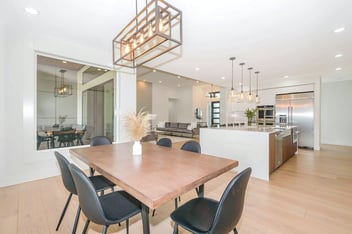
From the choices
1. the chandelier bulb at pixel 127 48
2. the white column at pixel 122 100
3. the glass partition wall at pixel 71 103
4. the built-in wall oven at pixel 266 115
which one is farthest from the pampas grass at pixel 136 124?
the built-in wall oven at pixel 266 115

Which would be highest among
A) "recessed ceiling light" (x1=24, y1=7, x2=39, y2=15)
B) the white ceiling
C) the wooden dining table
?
"recessed ceiling light" (x1=24, y1=7, x2=39, y2=15)

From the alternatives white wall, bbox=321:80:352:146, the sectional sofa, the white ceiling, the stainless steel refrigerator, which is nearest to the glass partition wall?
the white ceiling

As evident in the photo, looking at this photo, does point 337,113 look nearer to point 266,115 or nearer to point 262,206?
point 266,115

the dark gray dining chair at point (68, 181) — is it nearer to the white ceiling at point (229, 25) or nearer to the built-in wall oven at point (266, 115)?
the white ceiling at point (229, 25)

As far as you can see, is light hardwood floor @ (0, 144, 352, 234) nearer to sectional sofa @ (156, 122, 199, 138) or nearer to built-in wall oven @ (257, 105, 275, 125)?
built-in wall oven @ (257, 105, 275, 125)

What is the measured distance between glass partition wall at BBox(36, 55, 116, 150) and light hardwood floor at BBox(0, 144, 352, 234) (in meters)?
1.01

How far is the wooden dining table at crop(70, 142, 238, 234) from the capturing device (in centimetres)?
106

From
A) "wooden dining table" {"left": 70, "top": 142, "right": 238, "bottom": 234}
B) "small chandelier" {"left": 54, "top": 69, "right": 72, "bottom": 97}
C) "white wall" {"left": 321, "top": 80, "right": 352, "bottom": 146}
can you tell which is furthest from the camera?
"white wall" {"left": 321, "top": 80, "right": 352, "bottom": 146}

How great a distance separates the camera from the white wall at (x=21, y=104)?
2908mm

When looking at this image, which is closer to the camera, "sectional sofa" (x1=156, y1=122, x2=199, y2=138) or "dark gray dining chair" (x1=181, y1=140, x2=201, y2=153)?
"dark gray dining chair" (x1=181, y1=140, x2=201, y2=153)

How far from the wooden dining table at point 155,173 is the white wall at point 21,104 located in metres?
1.86

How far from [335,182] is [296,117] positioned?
3812mm

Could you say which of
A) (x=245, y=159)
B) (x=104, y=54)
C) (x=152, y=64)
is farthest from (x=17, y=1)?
(x=245, y=159)

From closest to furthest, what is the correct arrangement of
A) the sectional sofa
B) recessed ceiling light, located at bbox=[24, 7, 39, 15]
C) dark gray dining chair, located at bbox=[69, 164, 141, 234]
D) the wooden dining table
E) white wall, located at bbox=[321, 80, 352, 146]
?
the wooden dining table → dark gray dining chair, located at bbox=[69, 164, 141, 234] → recessed ceiling light, located at bbox=[24, 7, 39, 15] → white wall, located at bbox=[321, 80, 352, 146] → the sectional sofa
